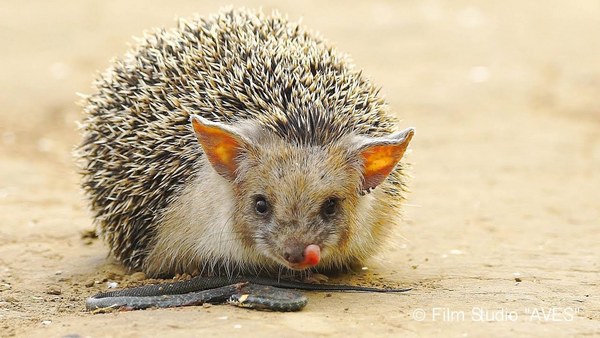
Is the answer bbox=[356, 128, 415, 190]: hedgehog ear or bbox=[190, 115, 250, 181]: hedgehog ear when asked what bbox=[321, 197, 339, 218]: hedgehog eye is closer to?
bbox=[356, 128, 415, 190]: hedgehog ear

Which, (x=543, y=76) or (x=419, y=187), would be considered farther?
(x=543, y=76)

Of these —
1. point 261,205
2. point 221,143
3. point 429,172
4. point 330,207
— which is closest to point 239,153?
point 221,143

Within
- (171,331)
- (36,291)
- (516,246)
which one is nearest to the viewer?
(171,331)

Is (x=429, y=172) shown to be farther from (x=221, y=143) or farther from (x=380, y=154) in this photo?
(x=221, y=143)

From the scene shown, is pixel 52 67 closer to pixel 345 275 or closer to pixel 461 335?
pixel 345 275

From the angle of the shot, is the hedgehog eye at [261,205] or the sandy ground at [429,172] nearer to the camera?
the sandy ground at [429,172]

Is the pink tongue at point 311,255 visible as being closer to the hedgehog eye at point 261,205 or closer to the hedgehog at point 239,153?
the hedgehog at point 239,153

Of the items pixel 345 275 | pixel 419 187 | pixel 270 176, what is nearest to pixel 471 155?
pixel 419 187

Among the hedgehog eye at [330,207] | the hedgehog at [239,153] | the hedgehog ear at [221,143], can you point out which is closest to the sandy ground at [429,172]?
the hedgehog at [239,153]
